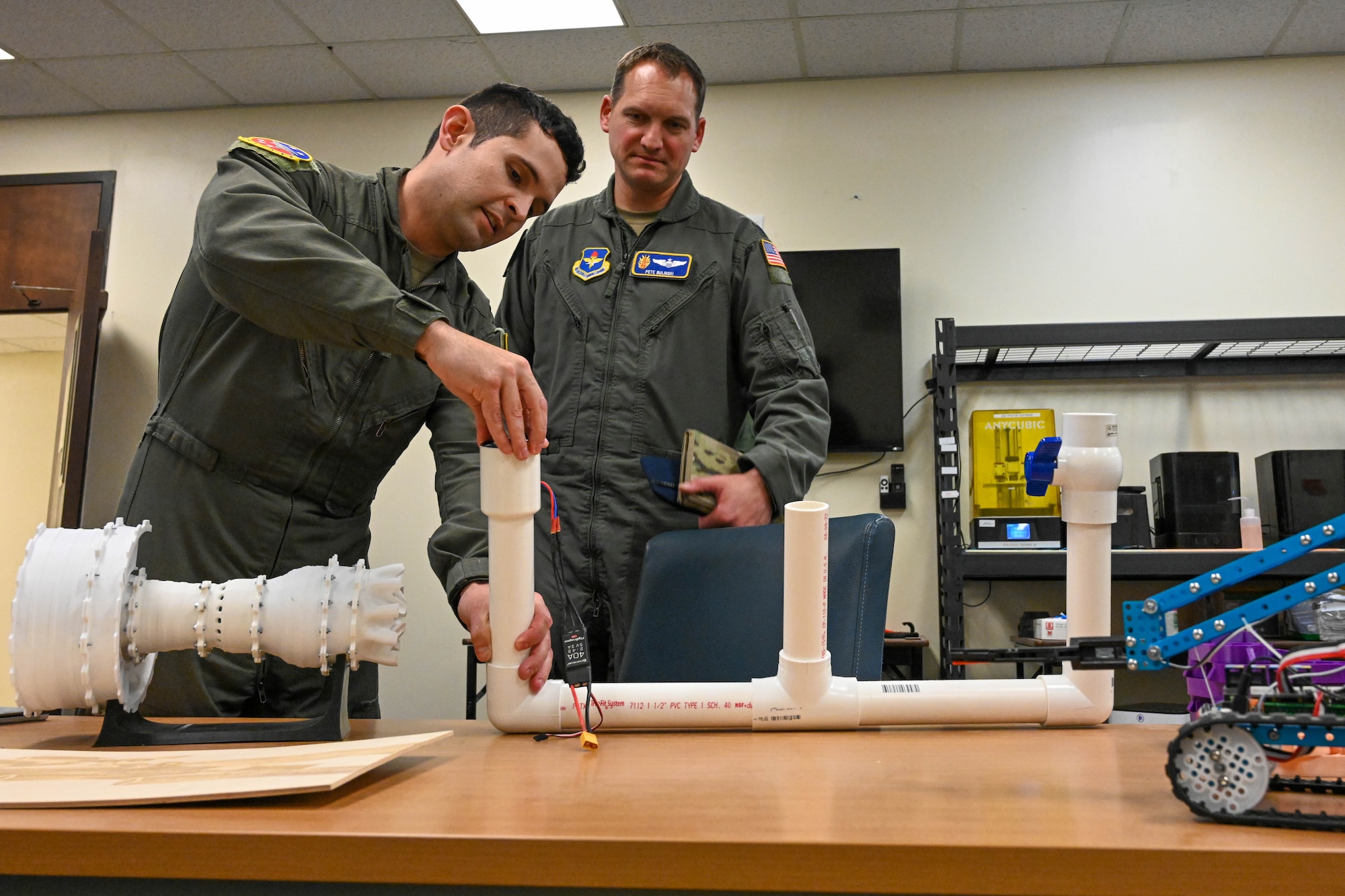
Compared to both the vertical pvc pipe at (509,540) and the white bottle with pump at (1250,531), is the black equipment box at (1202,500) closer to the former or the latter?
the white bottle with pump at (1250,531)

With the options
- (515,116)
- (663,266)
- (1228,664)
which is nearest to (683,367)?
(663,266)

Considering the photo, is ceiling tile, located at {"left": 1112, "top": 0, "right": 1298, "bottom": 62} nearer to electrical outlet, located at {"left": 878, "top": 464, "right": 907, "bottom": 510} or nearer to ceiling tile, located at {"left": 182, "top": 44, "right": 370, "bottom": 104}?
electrical outlet, located at {"left": 878, "top": 464, "right": 907, "bottom": 510}

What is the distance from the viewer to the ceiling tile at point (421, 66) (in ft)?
11.2

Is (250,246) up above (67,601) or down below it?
above

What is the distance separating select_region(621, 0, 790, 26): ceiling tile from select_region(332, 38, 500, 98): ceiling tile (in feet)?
2.10

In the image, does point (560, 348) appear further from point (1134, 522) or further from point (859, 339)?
point (1134, 522)

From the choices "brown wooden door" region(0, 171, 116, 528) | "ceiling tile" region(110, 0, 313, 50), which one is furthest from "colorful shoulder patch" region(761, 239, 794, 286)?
"brown wooden door" region(0, 171, 116, 528)

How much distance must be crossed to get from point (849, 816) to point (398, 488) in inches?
134

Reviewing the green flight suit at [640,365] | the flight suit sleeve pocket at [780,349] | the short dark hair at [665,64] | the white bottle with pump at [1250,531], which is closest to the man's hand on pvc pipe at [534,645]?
the green flight suit at [640,365]

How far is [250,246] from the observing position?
0.97 m

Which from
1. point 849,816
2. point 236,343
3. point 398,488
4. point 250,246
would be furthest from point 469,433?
point 398,488

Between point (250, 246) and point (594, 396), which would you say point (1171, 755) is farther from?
point (594, 396)

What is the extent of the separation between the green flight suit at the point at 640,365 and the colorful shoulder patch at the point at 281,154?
543 millimetres

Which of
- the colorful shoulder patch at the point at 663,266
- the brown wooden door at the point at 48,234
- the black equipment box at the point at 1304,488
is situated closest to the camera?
the colorful shoulder patch at the point at 663,266
